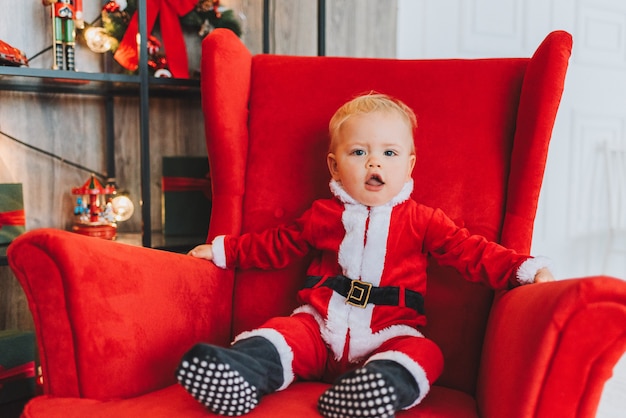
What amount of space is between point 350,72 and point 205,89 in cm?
31

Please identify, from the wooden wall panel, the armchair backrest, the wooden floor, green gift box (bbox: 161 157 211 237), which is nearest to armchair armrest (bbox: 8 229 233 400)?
the armchair backrest

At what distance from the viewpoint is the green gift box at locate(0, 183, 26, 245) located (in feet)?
5.16

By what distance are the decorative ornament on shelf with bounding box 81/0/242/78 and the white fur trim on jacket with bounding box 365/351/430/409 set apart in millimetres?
1146

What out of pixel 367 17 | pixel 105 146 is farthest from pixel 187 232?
pixel 367 17

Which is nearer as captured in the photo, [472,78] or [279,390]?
[279,390]

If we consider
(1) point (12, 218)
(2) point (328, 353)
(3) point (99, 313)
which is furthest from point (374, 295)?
(1) point (12, 218)

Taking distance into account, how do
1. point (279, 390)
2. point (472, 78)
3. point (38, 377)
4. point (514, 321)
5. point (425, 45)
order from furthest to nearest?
point (425, 45) < point (38, 377) < point (472, 78) < point (279, 390) < point (514, 321)

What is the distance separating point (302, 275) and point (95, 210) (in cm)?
78

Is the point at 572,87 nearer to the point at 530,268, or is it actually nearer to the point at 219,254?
the point at 530,268

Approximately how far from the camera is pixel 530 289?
0.82 meters

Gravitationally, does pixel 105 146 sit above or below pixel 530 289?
above

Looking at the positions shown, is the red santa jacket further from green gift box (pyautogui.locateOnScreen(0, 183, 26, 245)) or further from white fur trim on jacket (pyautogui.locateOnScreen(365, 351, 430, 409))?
green gift box (pyautogui.locateOnScreen(0, 183, 26, 245))

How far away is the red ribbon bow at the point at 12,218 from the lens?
1.57 m

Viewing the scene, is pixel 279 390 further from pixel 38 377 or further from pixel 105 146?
pixel 105 146
